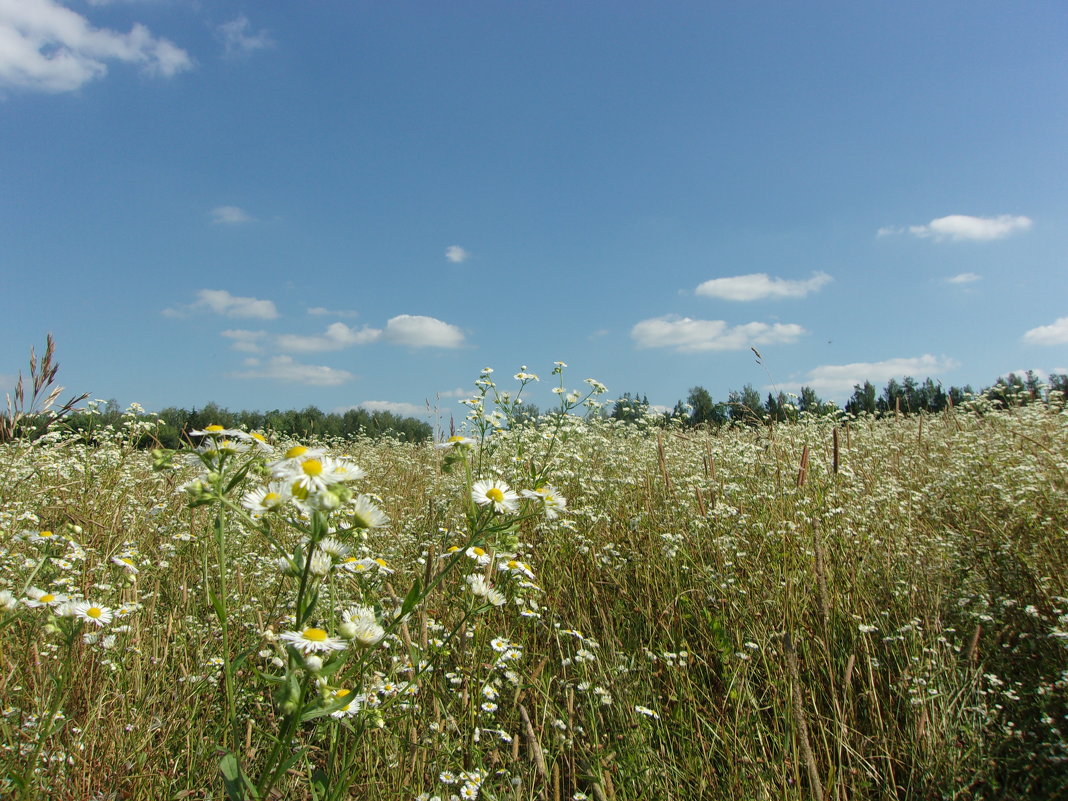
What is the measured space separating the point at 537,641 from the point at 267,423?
720 cm

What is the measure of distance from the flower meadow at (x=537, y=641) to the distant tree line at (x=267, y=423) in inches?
23.1

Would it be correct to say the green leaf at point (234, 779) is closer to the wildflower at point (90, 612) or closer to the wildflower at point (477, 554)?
the wildflower at point (477, 554)

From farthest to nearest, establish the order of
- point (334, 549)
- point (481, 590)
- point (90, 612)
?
1. point (90, 612)
2. point (481, 590)
3. point (334, 549)

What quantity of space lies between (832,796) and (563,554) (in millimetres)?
1805

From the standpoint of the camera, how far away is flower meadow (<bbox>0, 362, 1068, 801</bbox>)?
134 cm

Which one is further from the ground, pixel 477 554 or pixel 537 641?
pixel 477 554

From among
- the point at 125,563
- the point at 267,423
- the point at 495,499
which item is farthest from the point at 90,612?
the point at 267,423

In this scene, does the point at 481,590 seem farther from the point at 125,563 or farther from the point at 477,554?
the point at 125,563

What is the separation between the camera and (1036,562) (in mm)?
2736

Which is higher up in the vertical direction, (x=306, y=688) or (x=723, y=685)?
(x=306, y=688)

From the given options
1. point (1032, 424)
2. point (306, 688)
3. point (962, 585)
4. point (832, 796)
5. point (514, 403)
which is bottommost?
point (832, 796)

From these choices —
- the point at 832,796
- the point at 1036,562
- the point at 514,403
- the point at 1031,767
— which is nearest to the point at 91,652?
the point at 832,796

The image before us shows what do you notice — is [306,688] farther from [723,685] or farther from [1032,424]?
[1032,424]

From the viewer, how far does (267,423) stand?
28.4 feet
